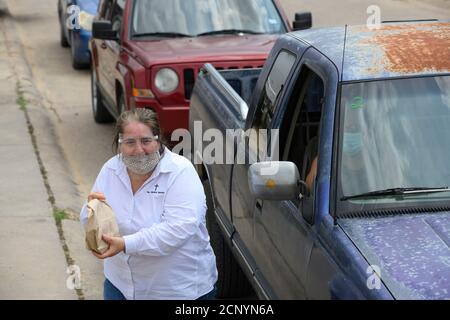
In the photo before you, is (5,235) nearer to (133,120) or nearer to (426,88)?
(133,120)

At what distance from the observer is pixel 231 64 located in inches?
368

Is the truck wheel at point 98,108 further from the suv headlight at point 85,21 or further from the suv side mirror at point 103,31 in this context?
the suv headlight at point 85,21

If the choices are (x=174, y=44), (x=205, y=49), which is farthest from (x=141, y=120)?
(x=174, y=44)

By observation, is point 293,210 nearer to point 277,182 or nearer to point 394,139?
point 277,182

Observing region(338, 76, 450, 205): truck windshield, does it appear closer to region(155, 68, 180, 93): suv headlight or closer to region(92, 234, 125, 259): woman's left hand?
region(92, 234, 125, 259): woman's left hand

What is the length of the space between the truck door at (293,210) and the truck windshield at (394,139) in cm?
21

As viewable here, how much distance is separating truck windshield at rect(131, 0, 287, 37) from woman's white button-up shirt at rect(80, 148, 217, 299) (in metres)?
5.76

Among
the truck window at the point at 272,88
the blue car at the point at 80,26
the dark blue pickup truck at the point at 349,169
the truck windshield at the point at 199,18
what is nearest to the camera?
the dark blue pickup truck at the point at 349,169

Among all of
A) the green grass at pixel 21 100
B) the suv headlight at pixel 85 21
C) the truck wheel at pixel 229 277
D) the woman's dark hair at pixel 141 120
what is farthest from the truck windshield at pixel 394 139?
the suv headlight at pixel 85 21

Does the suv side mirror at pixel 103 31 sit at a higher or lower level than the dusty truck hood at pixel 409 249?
lower

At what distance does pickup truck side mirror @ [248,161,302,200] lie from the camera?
14.5 ft

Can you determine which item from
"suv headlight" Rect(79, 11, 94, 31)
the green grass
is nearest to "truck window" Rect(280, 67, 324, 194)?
the green grass

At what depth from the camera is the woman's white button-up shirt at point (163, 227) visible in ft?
14.6
